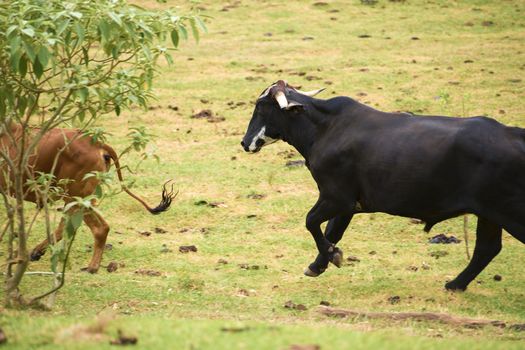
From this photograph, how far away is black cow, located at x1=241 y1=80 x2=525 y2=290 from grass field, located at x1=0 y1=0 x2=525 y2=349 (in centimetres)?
76

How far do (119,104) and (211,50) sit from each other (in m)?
14.5

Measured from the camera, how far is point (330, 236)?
1044 cm

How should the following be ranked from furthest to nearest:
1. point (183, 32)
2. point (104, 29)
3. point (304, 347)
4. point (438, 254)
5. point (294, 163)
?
point (294, 163) → point (438, 254) → point (183, 32) → point (104, 29) → point (304, 347)

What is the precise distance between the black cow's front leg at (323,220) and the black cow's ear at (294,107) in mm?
1095

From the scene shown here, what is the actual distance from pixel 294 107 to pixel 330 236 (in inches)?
58.6

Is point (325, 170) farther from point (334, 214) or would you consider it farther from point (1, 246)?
point (1, 246)

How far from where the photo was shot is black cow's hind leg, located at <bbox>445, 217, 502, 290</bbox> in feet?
31.7

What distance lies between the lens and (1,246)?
11.6 meters

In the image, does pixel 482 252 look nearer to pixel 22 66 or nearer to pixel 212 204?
pixel 212 204

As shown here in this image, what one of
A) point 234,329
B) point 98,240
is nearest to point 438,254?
point 98,240

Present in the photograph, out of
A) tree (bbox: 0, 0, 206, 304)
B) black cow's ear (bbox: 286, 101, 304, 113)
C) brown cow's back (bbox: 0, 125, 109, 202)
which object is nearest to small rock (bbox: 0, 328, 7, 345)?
tree (bbox: 0, 0, 206, 304)

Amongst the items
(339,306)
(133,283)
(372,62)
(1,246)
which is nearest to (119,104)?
(133,283)

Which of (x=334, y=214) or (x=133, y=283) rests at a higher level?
(x=334, y=214)

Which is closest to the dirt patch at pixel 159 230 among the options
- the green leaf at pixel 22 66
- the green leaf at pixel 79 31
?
the green leaf at pixel 22 66
